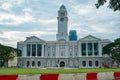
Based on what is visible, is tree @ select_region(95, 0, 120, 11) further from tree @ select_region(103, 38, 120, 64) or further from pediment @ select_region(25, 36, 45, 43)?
pediment @ select_region(25, 36, 45, 43)

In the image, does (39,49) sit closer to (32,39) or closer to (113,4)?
(32,39)

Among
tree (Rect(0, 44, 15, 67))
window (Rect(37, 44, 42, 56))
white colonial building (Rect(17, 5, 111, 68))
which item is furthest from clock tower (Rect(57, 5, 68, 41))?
tree (Rect(0, 44, 15, 67))

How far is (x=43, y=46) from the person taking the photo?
459ft

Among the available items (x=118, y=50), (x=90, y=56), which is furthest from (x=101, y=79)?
(x=90, y=56)

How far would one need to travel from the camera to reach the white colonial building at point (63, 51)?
13625cm

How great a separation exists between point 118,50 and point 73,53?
3145 centimetres

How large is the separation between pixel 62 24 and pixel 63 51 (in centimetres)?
1378

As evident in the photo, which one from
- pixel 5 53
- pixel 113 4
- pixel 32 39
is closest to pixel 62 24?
pixel 32 39

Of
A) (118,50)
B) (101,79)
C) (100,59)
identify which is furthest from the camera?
(100,59)

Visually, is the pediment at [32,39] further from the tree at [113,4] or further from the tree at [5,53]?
the tree at [113,4]

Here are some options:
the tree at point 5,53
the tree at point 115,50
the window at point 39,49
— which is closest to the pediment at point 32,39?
the window at point 39,49

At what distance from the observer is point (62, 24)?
143125 millimetres

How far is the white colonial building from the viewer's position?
13625 cm

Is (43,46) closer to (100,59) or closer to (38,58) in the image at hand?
(38,58)
